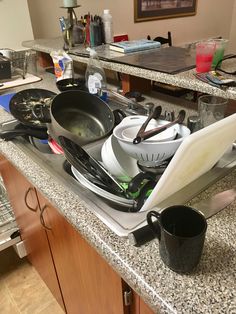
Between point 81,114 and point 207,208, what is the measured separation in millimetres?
641

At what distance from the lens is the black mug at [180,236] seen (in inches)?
18.5

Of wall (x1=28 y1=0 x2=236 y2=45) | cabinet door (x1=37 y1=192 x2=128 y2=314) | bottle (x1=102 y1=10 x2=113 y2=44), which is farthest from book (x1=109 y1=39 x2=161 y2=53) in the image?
wall (x1=28 y1=0 x2=236 y2=45)

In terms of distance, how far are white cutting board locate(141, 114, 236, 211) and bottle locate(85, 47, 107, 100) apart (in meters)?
0.69

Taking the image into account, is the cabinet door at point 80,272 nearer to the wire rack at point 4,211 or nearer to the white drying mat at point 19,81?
the wire rack at point 4,211

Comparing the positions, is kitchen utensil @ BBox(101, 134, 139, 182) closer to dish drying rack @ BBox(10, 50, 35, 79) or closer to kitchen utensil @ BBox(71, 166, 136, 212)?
kitchen utensil @ BBox(71, 166, 136, 212)

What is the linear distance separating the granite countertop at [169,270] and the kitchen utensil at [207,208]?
1cm

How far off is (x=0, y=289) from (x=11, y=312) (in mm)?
163

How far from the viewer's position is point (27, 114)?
112 centimetres

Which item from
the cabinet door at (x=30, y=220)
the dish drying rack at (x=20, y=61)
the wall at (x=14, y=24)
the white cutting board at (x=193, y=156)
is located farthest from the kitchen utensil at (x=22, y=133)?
the wall at (x=14, y=24)

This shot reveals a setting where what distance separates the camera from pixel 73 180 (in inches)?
30.7

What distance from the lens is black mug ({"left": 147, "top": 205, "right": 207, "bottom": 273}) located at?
470mm

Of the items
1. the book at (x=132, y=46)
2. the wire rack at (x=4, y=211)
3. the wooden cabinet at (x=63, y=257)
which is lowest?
the wire rack at (x=4, y=211)

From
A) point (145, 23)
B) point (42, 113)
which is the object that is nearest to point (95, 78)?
point (42, 113)

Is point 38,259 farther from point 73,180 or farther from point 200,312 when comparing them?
point 200,312
